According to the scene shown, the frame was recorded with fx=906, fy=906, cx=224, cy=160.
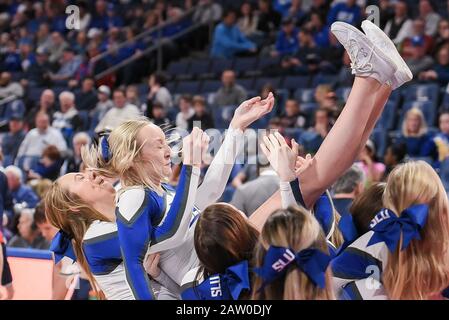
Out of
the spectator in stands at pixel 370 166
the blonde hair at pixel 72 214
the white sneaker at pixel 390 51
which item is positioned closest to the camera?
the white sneaker at pixel 390 51

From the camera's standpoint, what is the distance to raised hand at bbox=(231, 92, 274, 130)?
10.7ft

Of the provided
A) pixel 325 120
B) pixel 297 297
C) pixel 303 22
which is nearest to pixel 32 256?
pixel 297 297

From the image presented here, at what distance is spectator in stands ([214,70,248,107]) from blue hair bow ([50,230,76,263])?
565cm

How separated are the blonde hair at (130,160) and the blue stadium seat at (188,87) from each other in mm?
6957

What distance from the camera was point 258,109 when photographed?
10.8 ft

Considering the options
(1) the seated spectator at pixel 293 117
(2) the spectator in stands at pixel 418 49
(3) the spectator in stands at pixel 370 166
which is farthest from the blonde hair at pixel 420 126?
(2) the spectator in stands at pixel 418 49

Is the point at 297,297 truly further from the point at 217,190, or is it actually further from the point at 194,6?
the point at 194,6

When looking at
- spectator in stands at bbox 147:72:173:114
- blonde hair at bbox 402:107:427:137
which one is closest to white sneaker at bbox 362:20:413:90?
blonde hair at bbox 402:107:427:137

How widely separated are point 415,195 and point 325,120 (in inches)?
174

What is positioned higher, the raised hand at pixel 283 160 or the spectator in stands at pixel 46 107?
the raised hand at pixel 283 160

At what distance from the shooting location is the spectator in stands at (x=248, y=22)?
11.0m

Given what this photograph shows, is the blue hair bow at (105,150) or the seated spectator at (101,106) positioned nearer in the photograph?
the blue hair bow at (105,150)

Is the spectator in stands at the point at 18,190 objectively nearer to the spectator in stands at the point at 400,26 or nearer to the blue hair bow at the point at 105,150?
the spectator in stands at the point at 400,26
